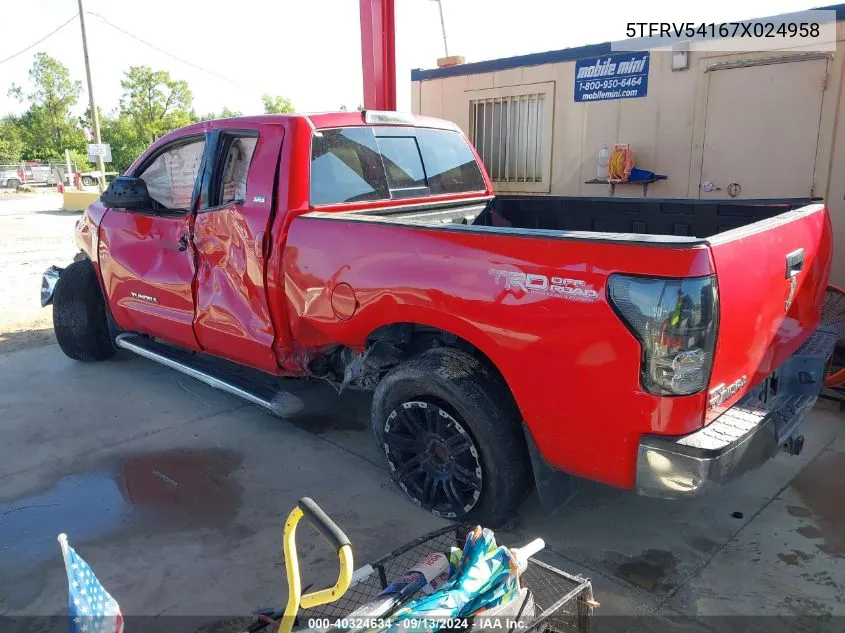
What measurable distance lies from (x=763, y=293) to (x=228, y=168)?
3.00 m

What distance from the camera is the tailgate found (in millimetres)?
2377

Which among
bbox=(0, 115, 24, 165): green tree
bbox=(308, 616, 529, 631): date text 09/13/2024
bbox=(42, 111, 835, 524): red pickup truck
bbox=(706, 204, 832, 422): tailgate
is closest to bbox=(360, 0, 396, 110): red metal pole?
bbox=(42, 111, 835, 524): red pickup truck

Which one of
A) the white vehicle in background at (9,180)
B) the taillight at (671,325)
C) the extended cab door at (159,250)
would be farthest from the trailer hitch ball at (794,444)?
the white vehicle in background at (9,180)

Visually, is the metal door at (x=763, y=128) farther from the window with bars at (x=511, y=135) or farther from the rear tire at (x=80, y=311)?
the rear tire at (x=80, y=311)

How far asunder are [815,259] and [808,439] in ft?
4.66

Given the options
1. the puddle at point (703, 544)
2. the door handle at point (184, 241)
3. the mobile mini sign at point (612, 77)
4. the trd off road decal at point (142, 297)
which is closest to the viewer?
the puddle at point (703, 544)

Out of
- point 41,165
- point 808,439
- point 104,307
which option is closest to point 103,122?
point 41,165

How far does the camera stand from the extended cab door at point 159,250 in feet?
14.1

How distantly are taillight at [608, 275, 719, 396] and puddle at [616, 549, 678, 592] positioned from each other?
37.5 inches

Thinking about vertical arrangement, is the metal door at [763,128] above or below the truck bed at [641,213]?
above

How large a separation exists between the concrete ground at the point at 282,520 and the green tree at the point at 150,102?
1638 inches

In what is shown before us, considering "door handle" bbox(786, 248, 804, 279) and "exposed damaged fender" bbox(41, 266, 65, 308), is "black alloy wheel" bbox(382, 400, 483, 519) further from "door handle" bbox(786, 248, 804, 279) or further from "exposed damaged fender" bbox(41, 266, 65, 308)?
"exposed damaged fender" bbox(41, 266, 65, 308)

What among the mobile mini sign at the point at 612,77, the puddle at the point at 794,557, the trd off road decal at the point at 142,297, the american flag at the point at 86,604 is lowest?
the puddle at the point at 794,557

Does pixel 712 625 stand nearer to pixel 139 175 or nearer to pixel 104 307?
pixel 139 175
